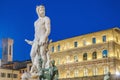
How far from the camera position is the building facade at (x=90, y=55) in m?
80.6

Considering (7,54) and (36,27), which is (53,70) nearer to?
(36,27)

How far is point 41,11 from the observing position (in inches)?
900

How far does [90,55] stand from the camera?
8512 centimetres

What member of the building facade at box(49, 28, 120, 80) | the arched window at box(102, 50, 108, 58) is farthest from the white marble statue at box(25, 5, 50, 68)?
the arched window at box(102, 50, 108, 58)

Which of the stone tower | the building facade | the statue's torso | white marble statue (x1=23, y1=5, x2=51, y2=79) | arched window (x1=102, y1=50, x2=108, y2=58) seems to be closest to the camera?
white marble statue (x1=23, y1=5, x2=51, y2=79)

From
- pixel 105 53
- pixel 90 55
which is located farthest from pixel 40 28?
pixel 90 55

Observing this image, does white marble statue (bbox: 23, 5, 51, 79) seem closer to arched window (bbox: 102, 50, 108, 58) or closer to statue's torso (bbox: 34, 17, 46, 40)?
statue's torso (bbox: 34, 17, 46, 40)

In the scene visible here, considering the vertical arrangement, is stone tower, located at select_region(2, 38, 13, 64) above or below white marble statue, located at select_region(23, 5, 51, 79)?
above

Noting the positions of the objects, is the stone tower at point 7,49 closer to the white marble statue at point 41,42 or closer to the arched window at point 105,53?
the arched window at point 105,53

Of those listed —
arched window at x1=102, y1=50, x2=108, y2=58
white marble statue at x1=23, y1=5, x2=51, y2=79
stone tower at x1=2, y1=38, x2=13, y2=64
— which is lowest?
white marble statue at x1=23, y1=5, x2=51, y2=79

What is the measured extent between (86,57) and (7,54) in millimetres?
48602

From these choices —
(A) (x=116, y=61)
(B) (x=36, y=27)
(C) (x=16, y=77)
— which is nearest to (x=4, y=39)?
(C) (x=16, y=77)

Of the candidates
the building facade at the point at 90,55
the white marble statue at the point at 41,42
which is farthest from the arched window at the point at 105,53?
the white marble statue at the point at 41,42

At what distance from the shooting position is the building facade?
8056cm
